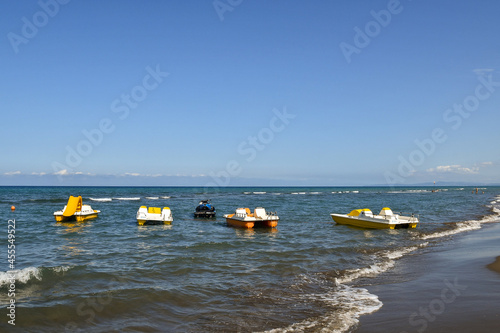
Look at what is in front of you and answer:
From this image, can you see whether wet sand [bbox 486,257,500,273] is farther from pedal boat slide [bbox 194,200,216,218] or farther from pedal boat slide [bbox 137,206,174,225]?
pedal boat slide [bbox 194,200,216,218]

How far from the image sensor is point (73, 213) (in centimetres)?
3128

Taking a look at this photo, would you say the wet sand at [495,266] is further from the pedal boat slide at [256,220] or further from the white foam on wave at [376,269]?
the pedal boat slide at [256,220]

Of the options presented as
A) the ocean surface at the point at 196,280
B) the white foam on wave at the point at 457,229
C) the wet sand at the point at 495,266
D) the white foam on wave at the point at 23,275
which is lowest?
the white foam on wave at the point at 457,229

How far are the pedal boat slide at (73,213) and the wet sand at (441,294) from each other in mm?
26951

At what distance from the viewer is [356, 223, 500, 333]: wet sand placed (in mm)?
8172

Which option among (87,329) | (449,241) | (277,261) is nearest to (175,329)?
(87,329)

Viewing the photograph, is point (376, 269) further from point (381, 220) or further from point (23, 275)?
point (381, 220)

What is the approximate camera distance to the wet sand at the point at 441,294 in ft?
26.8

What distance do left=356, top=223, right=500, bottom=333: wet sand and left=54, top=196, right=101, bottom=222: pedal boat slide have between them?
26951 mm

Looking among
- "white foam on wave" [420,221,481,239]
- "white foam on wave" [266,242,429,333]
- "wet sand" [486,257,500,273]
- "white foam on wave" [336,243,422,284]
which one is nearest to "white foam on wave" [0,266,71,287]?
"white foam on wave" [266,242,429,333]

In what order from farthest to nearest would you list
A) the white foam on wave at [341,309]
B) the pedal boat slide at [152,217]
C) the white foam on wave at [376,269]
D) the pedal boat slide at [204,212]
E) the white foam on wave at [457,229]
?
the pedal boat slide at [204,212] < the pedal boat slide at [152,217] < the white foam on wave at [457,229] < the white foam on wave at [376,269] < the white foam on wave at [341,309]

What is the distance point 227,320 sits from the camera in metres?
9.12

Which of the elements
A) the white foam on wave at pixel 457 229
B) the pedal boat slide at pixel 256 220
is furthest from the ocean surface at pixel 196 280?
the pedal boat slide at pixel 256 220

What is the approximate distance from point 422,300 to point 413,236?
16435mm
